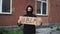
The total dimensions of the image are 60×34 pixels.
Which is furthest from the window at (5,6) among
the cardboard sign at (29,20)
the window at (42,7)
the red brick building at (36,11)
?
the cardboard sign at (29,20)

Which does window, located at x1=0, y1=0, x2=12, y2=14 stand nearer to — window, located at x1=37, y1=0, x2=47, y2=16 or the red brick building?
the red brick building

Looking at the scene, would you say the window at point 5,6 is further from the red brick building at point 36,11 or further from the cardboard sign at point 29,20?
the cardboard sign at point 29,20

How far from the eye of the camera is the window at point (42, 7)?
55.3ft

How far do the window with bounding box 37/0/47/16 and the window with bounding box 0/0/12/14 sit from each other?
118 inches

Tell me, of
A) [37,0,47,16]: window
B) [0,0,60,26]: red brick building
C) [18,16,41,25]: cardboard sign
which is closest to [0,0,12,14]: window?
[0,0,60,26]: red brick building

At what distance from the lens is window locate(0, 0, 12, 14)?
564 inches

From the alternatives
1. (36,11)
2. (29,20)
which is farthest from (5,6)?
(29,20)

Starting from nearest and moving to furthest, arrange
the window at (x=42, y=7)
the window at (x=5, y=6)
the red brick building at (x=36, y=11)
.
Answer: the window at (x=5, y=6) < the red brick building at (x=36, y=11) < the window at (x=42, y=7)

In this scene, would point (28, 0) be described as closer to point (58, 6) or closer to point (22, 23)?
point (58, 6)

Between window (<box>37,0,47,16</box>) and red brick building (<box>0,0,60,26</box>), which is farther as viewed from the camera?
window (<box>37,0,47,16</box>)

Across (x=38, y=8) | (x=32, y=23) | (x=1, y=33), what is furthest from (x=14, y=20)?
(x=32, y=23)

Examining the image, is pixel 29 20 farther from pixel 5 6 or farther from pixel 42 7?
pixel 42 7

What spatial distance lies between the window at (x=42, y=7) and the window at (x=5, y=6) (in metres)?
3.00

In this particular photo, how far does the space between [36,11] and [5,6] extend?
3.16 metres
